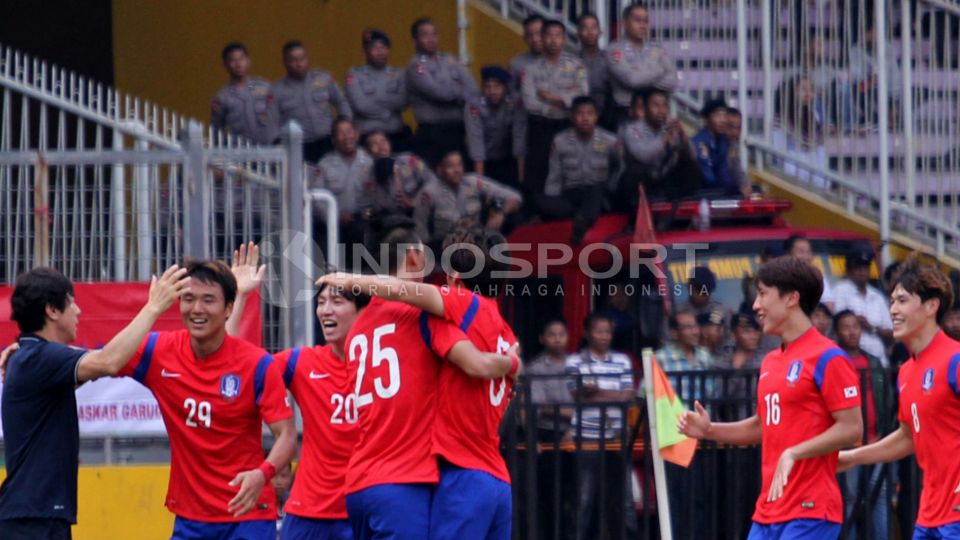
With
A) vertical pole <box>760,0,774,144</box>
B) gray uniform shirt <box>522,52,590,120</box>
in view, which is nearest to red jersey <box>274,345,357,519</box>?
gray uniform shirt <box>522,52,590,120</box>

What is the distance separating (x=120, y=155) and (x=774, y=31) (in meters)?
7.95

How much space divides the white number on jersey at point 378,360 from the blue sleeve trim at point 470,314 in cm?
34

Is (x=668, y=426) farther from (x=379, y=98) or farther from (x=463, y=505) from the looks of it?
(x=379, y=98)

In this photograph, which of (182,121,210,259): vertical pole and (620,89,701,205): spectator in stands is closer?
(182,121,210,259): vertical pole

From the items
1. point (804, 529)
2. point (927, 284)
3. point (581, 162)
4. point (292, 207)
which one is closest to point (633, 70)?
point (581, 162)

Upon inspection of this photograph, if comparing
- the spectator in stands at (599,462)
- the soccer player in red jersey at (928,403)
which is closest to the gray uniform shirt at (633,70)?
the spectator in stands at (599,462)

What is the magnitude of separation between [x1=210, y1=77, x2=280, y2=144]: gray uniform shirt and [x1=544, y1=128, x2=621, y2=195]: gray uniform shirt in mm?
2454

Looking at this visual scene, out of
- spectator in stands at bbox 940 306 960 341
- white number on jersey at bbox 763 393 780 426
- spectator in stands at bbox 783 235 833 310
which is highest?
spectator in stands at bbox 783 235 833 310

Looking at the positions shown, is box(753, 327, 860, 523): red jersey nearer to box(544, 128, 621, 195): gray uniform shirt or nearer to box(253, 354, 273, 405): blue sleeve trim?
box(253, 354, 273, 405): blue sleeve trim

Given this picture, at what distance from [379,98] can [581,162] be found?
6.57 ft

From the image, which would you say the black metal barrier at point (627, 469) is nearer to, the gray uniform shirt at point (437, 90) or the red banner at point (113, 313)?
the red banner at point (113, 313)

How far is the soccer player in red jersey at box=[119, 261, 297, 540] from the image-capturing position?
27.1 ft

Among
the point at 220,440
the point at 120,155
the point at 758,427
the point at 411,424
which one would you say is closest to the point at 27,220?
the point at 120,155

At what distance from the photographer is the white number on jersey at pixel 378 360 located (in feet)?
25.0
